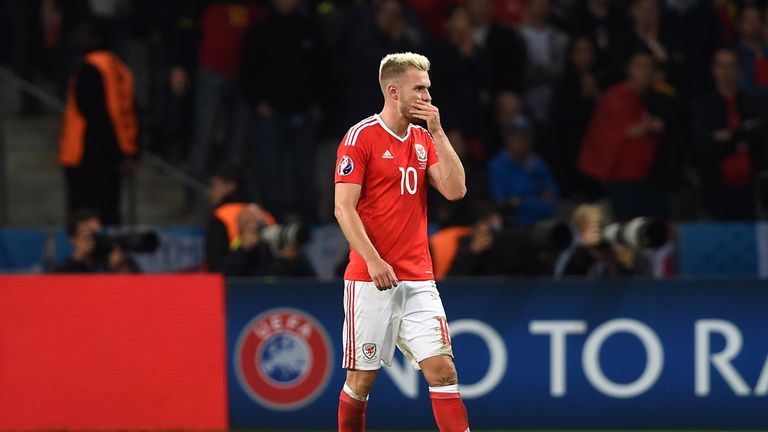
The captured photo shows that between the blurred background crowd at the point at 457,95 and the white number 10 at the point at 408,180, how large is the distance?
184 inches

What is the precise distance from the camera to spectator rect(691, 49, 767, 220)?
1218 centimetres

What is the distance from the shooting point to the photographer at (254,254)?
1005 cm

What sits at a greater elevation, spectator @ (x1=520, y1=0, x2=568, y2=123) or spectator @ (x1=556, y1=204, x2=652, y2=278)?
spectator @ (x1=520, y1=0, x2=568, y2=123)

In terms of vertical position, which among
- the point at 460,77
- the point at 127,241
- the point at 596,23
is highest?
the point at 596,23

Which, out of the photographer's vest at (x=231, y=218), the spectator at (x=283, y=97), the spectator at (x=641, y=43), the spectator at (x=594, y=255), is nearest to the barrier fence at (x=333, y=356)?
the spectator at (x=594, y=255)

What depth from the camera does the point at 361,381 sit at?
6758mm

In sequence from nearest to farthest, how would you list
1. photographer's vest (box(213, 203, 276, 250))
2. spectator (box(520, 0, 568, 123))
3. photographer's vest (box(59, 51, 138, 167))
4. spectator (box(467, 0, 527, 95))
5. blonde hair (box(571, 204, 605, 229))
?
photographer's vest (box(213, 203, 276, 250)), blonde hair (box(571, 204, 605, 229)), photographer's vest (box(59, 51, 138, 167)), spectator (box(467, 0, 527, 95)), spectator (box(520, 0, 568, 123))

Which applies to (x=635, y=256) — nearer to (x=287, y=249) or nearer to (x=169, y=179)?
(x=287, y=249)

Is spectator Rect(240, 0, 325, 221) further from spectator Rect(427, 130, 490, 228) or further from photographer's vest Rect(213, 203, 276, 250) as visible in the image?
photographer's vest Rect(213, 203, 276, 250)

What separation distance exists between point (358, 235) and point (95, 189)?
6.08 meters

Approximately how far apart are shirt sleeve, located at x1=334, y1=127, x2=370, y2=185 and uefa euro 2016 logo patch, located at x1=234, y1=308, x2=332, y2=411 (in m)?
2.94

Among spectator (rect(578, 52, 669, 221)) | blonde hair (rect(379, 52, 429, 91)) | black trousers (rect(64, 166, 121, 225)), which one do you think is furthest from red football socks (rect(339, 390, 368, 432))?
spectator (rect(578, 52, 669, 221))

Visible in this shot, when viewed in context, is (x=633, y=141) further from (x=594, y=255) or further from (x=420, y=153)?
(x=420, y=153)

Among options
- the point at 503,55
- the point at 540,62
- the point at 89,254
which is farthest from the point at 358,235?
the point at 540,62
